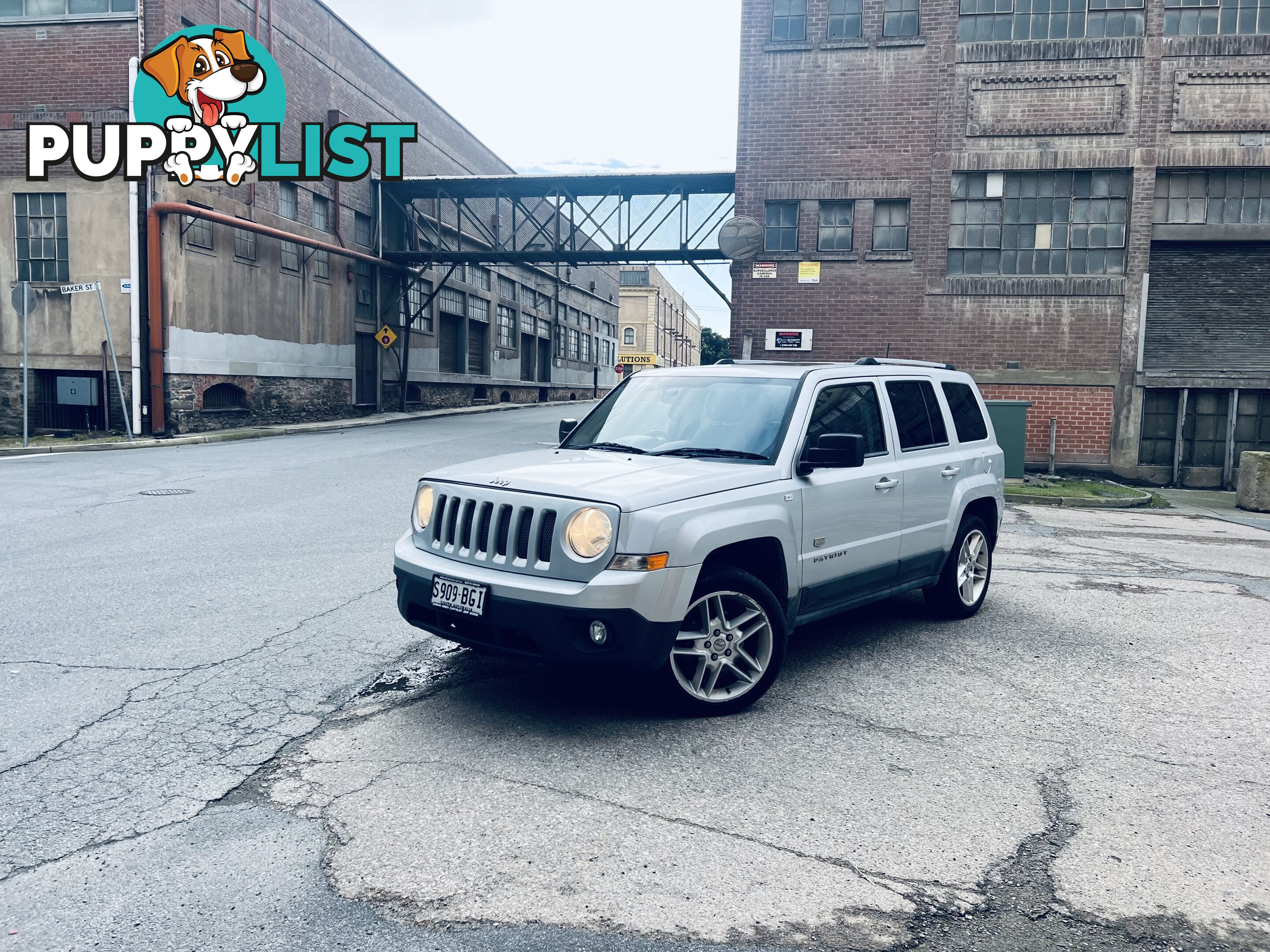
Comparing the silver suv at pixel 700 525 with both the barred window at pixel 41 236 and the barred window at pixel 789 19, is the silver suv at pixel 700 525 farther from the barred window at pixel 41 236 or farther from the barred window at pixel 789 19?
the barred window at pixel 41 236

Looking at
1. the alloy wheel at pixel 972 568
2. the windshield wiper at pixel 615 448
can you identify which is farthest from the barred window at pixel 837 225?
the windshield wiper at pixel 615 448

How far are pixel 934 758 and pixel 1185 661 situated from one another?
A: 2.60 m

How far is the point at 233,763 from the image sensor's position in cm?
402

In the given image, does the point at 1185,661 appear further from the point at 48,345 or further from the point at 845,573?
the point at 48,345

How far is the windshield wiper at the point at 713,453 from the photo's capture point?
5.18 meters

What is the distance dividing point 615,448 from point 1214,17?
61.0 feet

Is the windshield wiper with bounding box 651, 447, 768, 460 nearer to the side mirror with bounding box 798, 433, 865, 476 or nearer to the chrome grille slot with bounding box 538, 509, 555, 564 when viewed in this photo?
the side mirror with bounding box 798, 433, 865, 476

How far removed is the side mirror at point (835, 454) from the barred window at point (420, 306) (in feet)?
104

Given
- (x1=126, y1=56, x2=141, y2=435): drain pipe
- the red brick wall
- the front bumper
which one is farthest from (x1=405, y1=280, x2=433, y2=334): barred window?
the front bumper

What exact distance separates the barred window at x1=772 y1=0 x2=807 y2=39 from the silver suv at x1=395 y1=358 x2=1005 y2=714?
15.4 m

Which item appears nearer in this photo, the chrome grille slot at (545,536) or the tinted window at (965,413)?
the chrome grille slot at (545,536)

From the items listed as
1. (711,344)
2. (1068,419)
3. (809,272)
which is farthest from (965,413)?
(711,344)

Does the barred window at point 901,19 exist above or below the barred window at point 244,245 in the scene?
above

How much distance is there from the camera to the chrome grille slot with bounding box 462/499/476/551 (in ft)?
15.4
